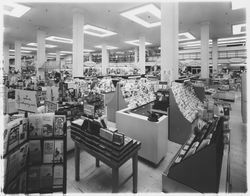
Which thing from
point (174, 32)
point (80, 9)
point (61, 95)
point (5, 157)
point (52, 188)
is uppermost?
point (80, 9)

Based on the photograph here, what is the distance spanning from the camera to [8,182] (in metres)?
1.36

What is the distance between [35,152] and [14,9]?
809 cm

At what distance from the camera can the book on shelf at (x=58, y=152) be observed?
1684mm

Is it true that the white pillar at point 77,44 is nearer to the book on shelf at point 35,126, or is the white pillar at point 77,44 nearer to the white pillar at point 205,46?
the book on shelf at point 35,126

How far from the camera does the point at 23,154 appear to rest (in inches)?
60.5

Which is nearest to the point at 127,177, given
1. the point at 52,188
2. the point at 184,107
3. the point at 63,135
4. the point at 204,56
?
the point at 52,188

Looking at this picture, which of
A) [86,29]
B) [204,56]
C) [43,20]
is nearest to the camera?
[43,20]

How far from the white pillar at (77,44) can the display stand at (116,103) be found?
3250 millimetres

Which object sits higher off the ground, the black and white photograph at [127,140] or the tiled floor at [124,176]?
the black and white photograph at [127,140]

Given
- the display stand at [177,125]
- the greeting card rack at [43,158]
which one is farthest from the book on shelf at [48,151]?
the display stand at [177,125]

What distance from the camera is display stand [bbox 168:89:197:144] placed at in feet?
11.4

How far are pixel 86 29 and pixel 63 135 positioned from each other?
9.99 meters

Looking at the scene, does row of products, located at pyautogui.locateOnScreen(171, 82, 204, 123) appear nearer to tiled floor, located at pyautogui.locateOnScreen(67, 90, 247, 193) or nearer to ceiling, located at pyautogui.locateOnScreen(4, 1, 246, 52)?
tiled floor, located at pyautogui.locateOnScreen(67, 90, 247, 193)

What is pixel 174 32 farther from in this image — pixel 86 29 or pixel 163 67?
pixel 86 29
